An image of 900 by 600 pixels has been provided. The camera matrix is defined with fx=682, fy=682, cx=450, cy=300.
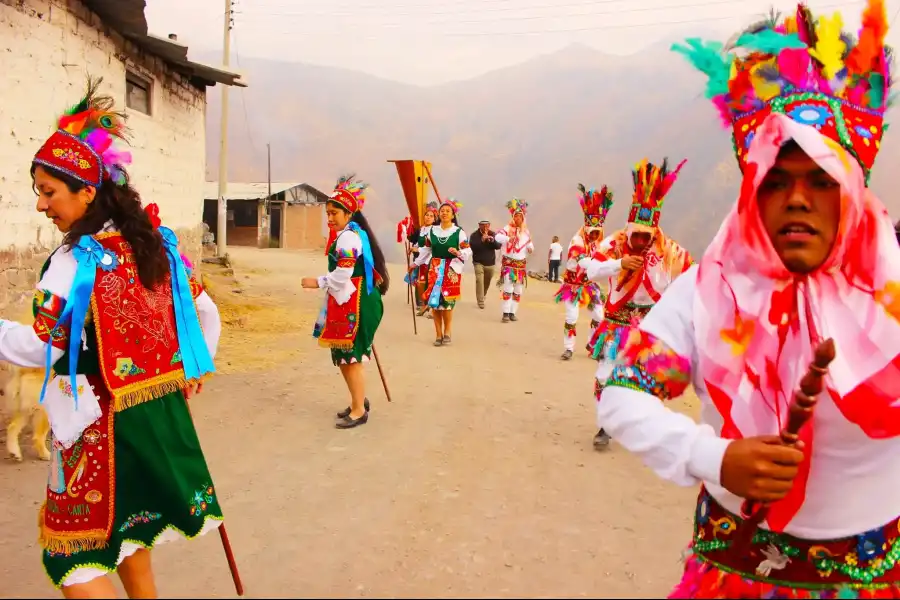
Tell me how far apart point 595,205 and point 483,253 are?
20.6ft

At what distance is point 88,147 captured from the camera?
259 centimetres

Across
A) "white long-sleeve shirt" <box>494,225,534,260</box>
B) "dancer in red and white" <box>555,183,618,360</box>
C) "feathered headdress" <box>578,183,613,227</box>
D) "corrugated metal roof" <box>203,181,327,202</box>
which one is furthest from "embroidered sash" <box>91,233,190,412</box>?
"corrugated metal roof" <box>203,181,327,202</box>

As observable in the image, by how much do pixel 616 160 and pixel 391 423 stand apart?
57619 millimetres

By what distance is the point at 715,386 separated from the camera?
1.52 metres

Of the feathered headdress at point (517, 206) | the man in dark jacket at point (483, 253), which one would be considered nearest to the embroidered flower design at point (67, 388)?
the feathered headdress at point (517, 206)

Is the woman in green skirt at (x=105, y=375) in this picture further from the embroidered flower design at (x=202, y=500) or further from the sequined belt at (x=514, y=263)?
the sequined belt at (x=514, y=263)

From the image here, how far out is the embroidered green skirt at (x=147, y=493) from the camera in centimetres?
240

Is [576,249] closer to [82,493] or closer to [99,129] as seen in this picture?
[99,129]

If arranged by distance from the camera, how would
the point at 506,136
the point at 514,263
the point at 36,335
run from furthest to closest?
the point at 506,136
the point at 514,263
the point at 36,335

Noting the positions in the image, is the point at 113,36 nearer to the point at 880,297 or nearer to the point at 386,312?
the point at 386,312

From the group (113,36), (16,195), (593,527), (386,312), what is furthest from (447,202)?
(593,527)

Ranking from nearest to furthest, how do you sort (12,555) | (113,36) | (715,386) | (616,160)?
(715,386), (12,555), (113,36), (616,160)

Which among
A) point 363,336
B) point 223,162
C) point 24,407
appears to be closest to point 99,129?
point 24,407

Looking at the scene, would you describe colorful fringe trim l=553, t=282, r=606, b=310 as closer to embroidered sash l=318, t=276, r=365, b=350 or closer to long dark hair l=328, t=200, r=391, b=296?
long dark hair l=328, t=200, r=391, b=296
